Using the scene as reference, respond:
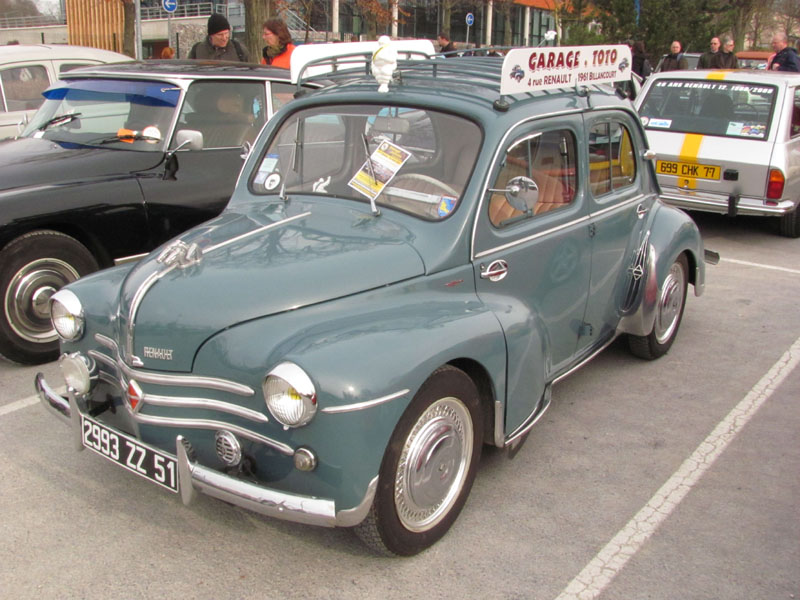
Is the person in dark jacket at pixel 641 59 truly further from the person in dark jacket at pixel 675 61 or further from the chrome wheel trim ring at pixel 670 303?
the chrome wheel trim ring at pixel 670 303

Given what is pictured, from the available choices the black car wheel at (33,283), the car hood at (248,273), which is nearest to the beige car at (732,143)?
the car hood at (248,273)

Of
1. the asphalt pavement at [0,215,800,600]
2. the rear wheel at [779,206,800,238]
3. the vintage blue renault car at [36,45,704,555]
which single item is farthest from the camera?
the rear wheel at [779,206,800,238]

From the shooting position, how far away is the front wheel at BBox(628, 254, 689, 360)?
508 cm

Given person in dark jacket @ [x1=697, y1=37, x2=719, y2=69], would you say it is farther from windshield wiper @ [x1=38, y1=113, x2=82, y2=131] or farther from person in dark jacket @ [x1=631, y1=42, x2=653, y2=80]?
windshield wiper @ [x1=38, y1=113, x2=82, y2=131]

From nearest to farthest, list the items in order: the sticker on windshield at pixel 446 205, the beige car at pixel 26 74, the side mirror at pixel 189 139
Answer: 1. the sticker on windshield at pixel 446 205
2. the side mirror at pixel 189 139
3. the beige car at pixel 26 74

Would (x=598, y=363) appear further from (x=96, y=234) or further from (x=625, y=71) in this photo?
(x=96, y=234)

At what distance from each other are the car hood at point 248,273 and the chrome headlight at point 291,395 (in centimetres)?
39

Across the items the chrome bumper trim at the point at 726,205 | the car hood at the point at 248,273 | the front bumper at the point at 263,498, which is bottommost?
the front bumper at the point at 263,498

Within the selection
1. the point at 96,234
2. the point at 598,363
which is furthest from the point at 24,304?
the point at 598,363

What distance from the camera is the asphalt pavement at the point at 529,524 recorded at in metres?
2.97

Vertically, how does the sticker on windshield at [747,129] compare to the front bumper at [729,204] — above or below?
above

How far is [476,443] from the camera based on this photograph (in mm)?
3307

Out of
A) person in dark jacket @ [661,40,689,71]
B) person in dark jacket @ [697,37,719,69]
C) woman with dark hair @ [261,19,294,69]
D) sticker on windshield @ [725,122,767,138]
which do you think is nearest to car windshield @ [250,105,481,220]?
woman with dark hair @ [261,19,294,69]

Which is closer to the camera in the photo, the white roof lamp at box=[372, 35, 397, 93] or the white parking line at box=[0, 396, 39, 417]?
the white roof lamp at box=[372, 35, 397, 93]
